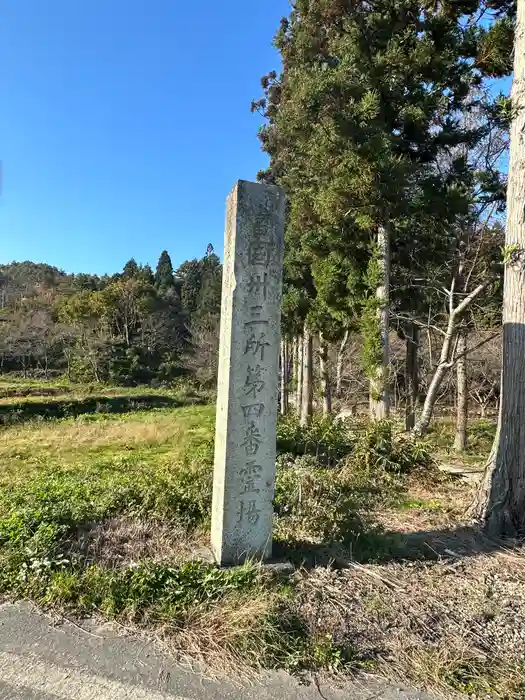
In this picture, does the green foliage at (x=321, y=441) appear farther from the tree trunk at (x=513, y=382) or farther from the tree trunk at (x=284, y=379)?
the tree trunk at (x=284, y=379)

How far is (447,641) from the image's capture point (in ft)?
8.63

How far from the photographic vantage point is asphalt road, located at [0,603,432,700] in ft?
7.29

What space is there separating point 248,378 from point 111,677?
1941 millimetres

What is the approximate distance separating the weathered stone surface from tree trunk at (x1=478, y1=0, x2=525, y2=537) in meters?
2.45

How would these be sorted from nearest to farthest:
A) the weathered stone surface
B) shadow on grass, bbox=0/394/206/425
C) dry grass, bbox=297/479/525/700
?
dry grass, bbox=297/479/525/700 < the weathered stone surface < shadow on grass, bbox=0/394/206/425

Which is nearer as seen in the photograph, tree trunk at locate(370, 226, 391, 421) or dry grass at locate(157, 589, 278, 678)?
dry grass at locate(157, 589, 278, 678)

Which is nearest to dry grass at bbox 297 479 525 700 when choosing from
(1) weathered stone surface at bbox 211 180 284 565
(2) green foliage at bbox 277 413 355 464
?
(1) weathered stone surface at bbox 211 180 284 565

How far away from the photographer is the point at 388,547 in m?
3.88

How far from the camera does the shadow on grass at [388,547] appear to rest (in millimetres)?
3590

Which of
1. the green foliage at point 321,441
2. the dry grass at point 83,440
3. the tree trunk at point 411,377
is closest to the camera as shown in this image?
the green foliage at point 321,441

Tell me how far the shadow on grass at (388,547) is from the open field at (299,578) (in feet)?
0.06

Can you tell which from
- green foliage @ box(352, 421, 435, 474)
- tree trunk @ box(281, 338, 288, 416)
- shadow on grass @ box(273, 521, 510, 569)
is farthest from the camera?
tree trunk @ box(281, 338, 288, 416)

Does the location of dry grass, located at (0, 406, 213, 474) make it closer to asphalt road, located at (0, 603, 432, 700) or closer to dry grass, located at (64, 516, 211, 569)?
dry grass, located at (64, 516, 211, 569)

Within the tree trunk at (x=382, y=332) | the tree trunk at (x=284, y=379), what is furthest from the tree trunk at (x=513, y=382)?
the tree trunk at (x=284, y=379)
